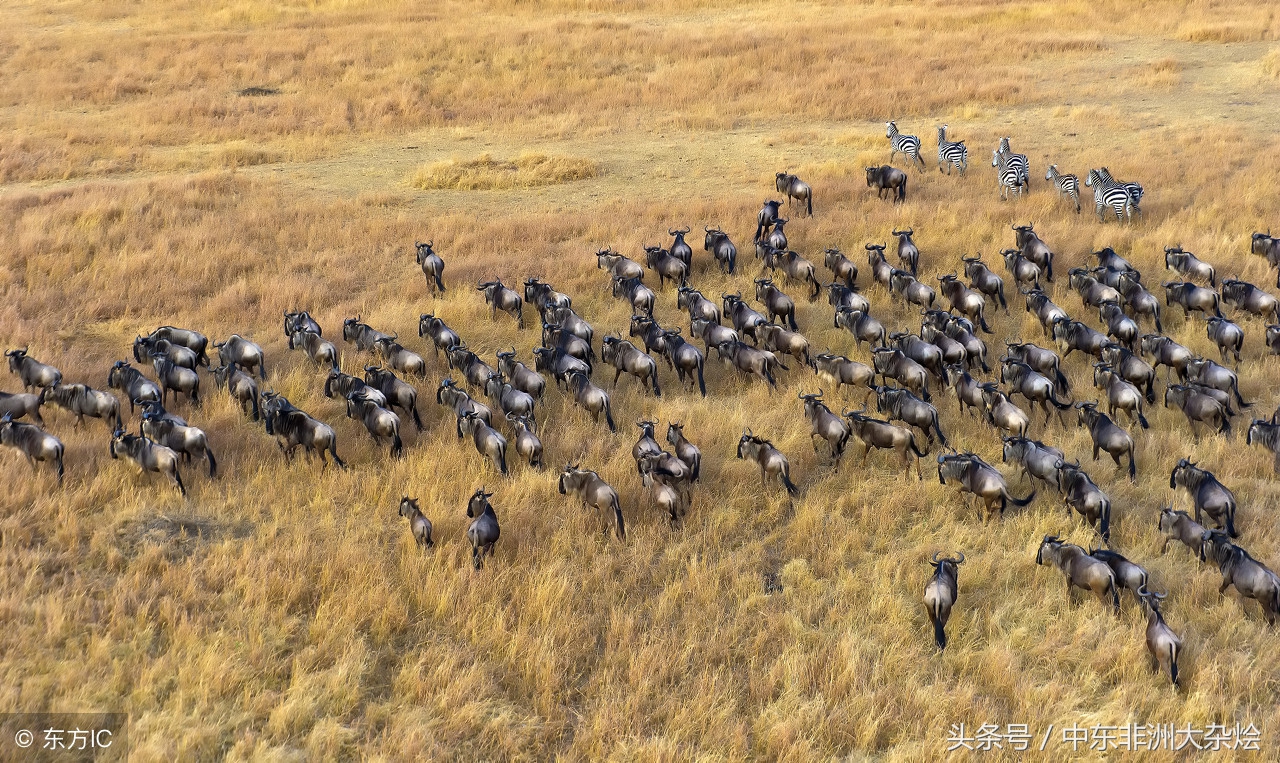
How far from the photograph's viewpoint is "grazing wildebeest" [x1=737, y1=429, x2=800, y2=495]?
10.9 m

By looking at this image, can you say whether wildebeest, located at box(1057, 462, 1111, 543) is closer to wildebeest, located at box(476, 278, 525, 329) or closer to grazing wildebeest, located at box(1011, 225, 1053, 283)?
grazing wildebeest, located at box(1011, 225, 1053, 283)

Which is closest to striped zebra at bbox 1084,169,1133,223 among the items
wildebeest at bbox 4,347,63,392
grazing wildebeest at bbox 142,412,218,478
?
grazing wildebeest at bbox 142,412,218,478

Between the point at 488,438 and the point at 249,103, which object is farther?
the point at 249,103

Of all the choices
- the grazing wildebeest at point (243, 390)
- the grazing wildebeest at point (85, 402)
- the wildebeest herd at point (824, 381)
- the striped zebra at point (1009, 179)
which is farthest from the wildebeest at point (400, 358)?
the striped zebra at point (1009, 179)

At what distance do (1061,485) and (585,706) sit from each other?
19.5 feet

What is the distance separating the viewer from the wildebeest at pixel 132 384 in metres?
12.6

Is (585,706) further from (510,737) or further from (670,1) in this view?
(670,1)

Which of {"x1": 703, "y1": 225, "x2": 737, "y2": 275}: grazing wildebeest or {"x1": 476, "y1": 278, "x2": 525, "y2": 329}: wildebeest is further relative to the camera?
{"x1": 703, "y1": 225, "x2": 737, "y2": 275}: grazing wildebeest

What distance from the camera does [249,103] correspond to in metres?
31.7

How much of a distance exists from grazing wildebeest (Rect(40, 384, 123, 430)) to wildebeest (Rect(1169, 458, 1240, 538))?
12891mm

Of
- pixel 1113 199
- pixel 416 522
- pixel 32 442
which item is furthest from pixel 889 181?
pixel 32 442

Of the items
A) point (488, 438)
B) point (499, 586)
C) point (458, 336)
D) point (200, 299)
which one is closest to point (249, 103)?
point (200, 299)

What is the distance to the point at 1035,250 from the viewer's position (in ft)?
55.4

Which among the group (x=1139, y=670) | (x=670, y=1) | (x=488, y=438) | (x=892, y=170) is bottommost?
(x=1139, y=670)
